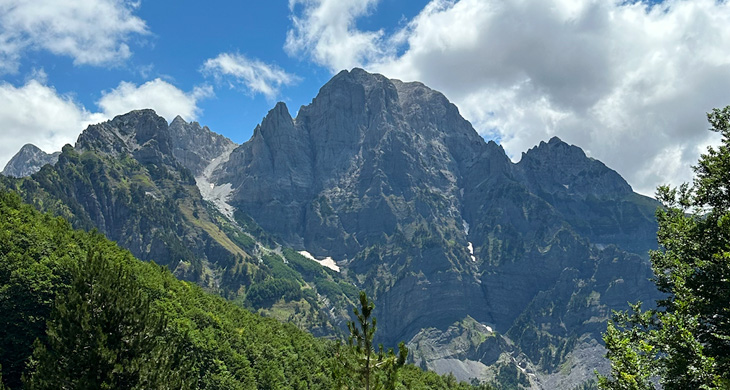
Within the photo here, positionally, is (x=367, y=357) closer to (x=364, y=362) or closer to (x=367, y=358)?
(x=367, y=358)

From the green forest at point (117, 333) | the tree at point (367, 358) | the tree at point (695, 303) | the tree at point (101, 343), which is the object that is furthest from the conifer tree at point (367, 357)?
the tree at point (101, 343)

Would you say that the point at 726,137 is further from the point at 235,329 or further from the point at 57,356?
the point at 235,329

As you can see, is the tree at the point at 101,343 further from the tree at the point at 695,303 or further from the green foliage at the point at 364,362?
the tree at the point at 695,303

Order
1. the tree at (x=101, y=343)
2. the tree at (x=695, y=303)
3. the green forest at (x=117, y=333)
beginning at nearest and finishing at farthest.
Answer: the tree at (x=695, y=303) → the tree at (x=101, y=343) → the green forest at (x=117, y=333)

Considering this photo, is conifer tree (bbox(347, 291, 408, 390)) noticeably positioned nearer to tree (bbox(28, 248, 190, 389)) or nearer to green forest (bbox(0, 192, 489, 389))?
green forest (bbox(0, 192, 489, 389))

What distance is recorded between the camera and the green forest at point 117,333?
37625 millimetres

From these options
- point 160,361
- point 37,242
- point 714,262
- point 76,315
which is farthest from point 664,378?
point 37,242

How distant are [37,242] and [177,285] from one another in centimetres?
2966

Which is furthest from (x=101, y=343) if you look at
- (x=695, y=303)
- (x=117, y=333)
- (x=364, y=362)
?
(x=695, y=303)

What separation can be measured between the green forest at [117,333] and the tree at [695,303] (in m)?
16.2

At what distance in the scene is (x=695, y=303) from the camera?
3164 centimetres

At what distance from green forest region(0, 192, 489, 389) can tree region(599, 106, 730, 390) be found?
53.3 ft

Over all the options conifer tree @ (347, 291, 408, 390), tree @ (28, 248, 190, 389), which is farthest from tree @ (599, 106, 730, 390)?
tree @ (28, 248, 190, 389)

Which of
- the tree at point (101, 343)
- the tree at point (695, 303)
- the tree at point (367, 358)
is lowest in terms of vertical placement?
the tree at point (101, 343)
